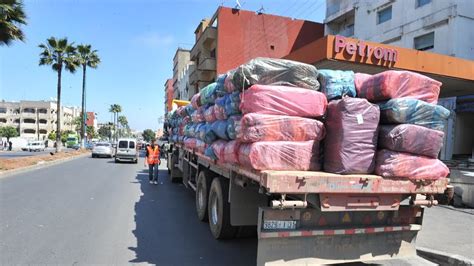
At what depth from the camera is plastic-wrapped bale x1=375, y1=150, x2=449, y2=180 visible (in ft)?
14.1

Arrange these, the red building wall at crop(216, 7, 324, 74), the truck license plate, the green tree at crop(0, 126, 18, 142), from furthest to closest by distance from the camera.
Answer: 1. the green tree at crop(0, 126, 18, 142)
2. the red building wall at crop(216, 7, 324, 74)
3. the truck license plate

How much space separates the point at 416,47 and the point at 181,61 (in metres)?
60.3

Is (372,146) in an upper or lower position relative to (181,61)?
lower

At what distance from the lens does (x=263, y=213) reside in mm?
4145

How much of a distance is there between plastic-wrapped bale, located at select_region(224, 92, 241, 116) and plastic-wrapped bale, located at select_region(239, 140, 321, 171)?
792mm

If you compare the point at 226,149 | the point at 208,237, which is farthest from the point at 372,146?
the point at 208,237

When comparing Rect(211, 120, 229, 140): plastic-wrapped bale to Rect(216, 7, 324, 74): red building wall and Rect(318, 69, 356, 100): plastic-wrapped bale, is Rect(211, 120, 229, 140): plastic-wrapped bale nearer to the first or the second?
Rect(318, 69, 356, 100): plastic-wrapped bale

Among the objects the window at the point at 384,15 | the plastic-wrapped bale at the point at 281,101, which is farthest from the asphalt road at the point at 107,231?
the window at the point at 384,15

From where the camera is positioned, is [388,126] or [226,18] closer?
[388,126]

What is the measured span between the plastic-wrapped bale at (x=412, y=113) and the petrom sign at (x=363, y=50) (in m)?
10.7

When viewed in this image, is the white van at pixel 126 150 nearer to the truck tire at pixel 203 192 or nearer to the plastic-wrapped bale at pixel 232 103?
the truck tire at pixel 203 192

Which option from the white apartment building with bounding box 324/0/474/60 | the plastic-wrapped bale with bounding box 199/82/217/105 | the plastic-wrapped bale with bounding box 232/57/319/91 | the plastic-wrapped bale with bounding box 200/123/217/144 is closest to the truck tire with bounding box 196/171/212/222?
the plastic-wrapped bale with bounding box 200/123/217/144

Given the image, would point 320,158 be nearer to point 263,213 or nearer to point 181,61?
point 263,213

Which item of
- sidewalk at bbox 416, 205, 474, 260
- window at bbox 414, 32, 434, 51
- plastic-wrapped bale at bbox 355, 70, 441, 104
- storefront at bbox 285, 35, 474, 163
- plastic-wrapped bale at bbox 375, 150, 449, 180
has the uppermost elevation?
window at bbox 414, 32, 434, 51
